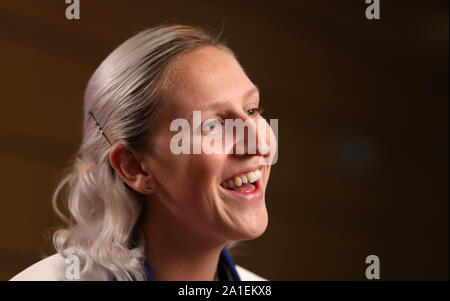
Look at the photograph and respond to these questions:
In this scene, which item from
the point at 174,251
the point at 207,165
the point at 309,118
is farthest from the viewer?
the point at 309,118

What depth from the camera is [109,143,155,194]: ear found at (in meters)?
1.37

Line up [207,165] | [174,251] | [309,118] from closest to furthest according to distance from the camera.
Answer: [207,165], [174,251], [309,118]

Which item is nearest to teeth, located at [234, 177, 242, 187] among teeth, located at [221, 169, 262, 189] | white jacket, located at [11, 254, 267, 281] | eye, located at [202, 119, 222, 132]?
teeth, located at [221, 169, 262, 189]

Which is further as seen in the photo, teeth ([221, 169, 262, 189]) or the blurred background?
the blurred background

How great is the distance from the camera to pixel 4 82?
158cm

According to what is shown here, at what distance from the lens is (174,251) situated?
1409 millimetres

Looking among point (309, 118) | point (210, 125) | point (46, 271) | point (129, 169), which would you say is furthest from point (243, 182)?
point (309, 118)

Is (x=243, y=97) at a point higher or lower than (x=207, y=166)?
higher

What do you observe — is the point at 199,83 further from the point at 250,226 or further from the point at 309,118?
the point at 309,118

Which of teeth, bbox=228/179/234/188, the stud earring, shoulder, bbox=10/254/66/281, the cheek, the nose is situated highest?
the nose

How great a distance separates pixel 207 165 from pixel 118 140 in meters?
0.21

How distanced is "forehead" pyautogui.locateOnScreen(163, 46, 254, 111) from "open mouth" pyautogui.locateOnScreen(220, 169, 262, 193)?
0.53 feet

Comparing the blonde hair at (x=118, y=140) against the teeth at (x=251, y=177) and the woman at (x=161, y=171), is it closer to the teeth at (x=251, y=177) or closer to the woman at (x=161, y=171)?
the woman at (x=161, y=171)

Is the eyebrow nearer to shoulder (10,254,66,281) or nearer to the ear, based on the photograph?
the ear
